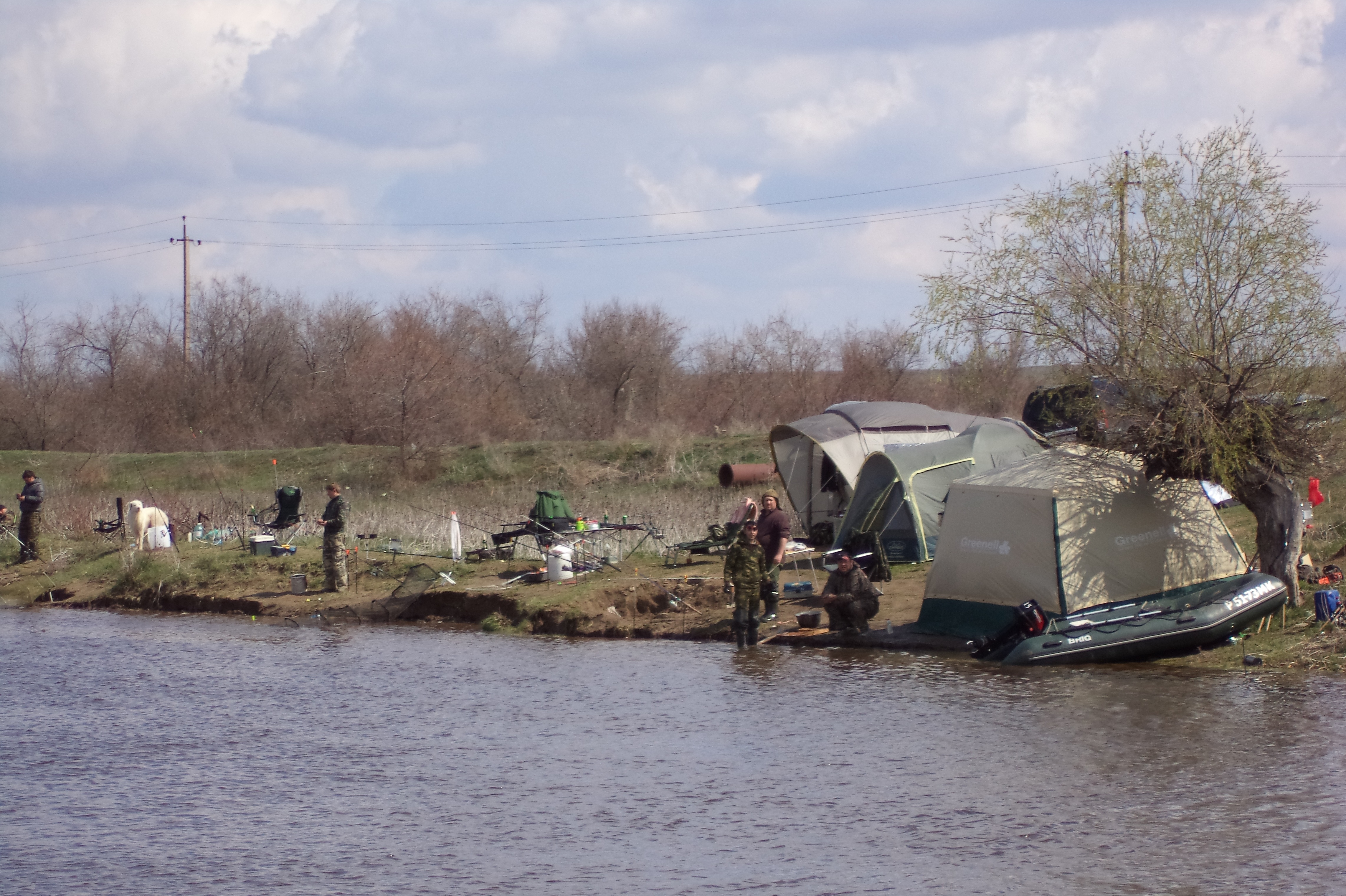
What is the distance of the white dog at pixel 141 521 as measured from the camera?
23.7 m

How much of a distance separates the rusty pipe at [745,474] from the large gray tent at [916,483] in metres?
10.1

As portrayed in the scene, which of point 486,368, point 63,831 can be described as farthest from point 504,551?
point 486,368

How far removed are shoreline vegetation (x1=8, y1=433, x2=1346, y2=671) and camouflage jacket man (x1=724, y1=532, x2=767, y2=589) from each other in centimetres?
102

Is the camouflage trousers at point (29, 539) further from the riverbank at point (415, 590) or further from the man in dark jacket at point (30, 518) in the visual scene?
the riverbank at point (415, 590)

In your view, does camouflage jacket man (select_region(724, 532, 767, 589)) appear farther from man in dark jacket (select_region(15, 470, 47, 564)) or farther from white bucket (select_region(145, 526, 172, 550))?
man in dark jacket (select_region(15, 470, 47, 564))

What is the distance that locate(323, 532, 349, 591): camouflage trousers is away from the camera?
67.2ft

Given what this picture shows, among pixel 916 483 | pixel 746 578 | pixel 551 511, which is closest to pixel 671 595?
pixel 746 578

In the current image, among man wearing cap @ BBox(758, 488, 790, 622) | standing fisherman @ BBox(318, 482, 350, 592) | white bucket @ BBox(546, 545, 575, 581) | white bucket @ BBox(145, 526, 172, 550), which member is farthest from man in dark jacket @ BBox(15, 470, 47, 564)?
man wearing cap @ BBox(758, 488, 790, 622)

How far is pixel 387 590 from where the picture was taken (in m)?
20.5

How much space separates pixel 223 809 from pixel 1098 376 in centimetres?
1064

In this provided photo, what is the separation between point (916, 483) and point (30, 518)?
53.7ft

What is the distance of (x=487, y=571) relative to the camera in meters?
20.6

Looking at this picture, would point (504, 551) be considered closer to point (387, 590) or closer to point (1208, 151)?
point (387, 590)

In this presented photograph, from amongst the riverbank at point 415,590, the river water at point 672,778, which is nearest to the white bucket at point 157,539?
the riverbank at point 415,590
